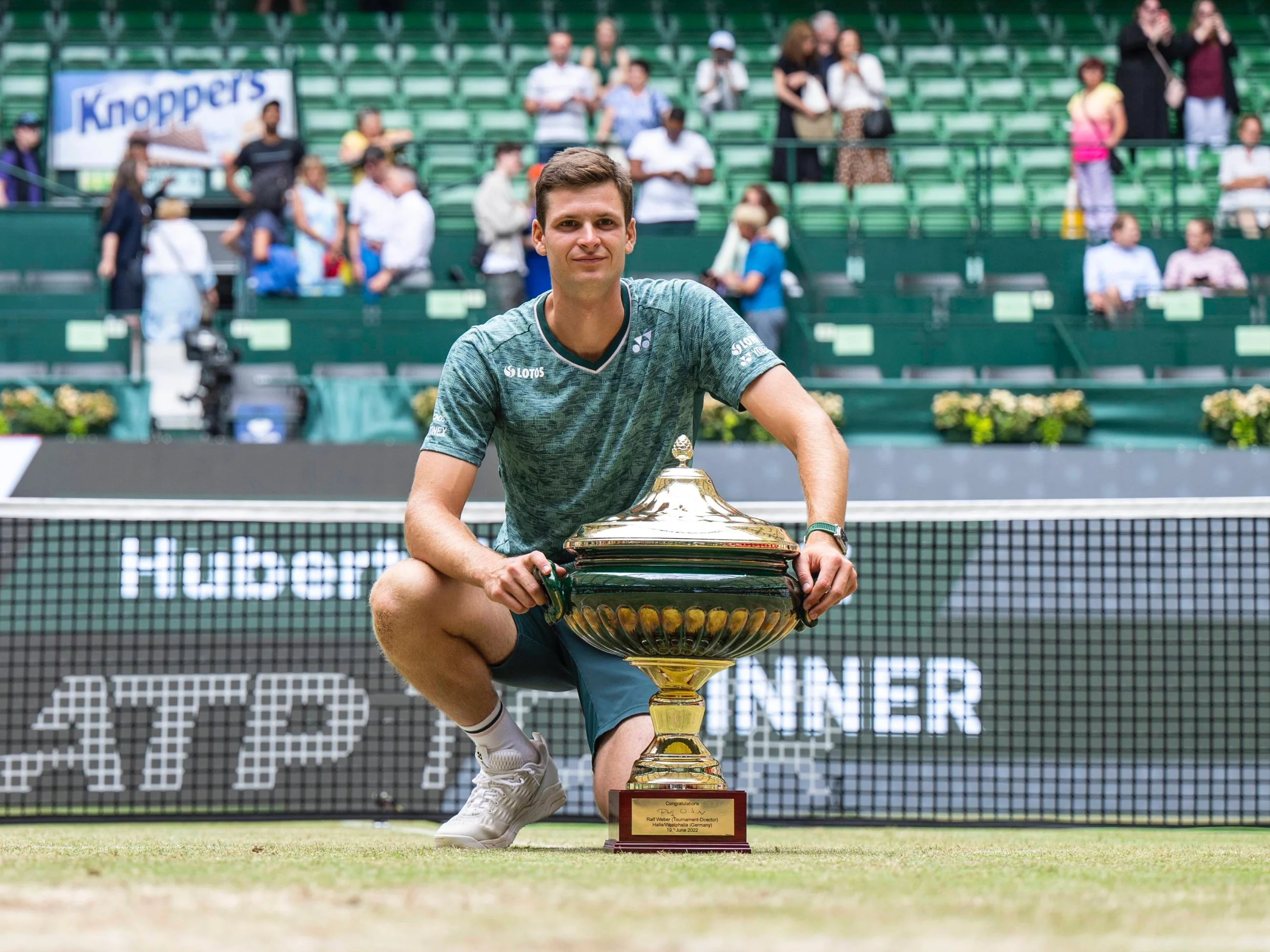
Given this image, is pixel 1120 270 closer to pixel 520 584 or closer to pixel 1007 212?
pixel 1007 212

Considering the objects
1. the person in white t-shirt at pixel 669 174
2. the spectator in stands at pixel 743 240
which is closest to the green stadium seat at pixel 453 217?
the person in white t-shirt at pixel 669 174

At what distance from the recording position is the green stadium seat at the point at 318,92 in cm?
1538

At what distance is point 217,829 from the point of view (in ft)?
20.0

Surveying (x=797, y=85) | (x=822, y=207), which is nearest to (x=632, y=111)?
(x=797, y=85)

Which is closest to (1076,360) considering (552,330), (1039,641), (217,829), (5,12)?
(1039,641)

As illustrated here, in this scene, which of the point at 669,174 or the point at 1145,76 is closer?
the point at 669,174

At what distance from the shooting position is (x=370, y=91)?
50.9 feet

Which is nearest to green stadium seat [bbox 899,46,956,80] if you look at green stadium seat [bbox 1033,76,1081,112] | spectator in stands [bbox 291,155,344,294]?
green stadium seat [bbox 1033,76,1081,112]

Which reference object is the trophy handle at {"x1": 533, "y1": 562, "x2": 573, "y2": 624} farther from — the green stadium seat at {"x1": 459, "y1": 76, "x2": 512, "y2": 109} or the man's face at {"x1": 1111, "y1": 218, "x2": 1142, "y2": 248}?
the green stadium seat at {"x1": 459, "y1": 76, "x2": 512, "y2": 109}

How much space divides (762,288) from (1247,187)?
373 cm

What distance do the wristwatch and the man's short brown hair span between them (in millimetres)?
780

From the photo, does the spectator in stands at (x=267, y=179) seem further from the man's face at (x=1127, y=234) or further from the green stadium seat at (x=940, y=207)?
the man's face at (x=1127, y=234)

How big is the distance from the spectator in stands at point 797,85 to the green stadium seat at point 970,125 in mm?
2250

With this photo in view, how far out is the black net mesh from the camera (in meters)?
7.04
